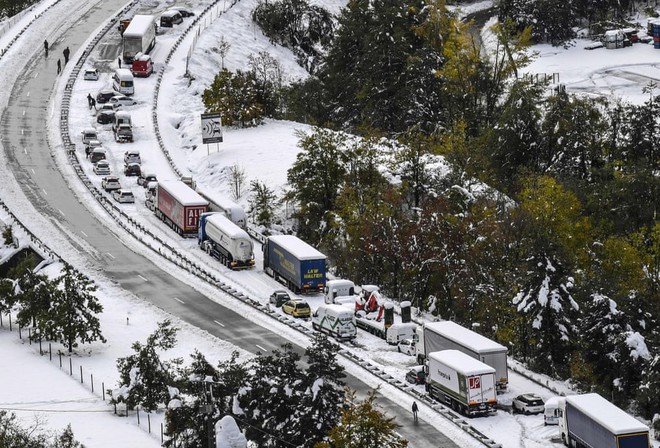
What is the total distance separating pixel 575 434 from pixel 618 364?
37.8ft

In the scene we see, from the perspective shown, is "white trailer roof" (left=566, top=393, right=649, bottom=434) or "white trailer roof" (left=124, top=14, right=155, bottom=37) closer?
"white trailer roof" (left=566, top=393, right=649, bottom=434)

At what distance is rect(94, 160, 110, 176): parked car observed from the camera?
12812cm

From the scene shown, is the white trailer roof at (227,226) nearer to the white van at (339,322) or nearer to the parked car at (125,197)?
the white van at (339,322)

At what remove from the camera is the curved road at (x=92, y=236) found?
8762 centimetres

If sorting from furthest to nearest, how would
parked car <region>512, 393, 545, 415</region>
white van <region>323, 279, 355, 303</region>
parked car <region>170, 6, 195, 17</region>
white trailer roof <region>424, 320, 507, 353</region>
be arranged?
parked car <region>170, 6, 195, 17</region>
white van <region>323, 279, 355, 303</region>
white trailer roof <region>424, 320, 507, 353</region>
parked car <region>512, 393, 545, 415</region>

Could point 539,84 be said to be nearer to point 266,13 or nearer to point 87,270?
point 87,270

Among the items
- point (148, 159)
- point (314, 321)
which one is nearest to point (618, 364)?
point (314, 321)

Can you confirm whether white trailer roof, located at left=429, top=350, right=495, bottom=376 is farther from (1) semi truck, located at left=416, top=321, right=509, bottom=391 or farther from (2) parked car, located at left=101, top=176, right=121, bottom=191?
(2) parked car, located at left=101, top=176, right=121, bottom=191

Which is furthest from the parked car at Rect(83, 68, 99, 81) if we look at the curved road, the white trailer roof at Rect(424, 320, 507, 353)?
the white trailer roof at Rect(424, 320, 507, 353)

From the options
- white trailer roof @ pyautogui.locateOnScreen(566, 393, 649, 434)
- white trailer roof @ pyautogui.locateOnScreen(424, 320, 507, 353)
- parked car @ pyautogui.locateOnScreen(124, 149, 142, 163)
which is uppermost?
white trailer roof @ pyautogui.locateOnScreen(566, 393, 649, 434)

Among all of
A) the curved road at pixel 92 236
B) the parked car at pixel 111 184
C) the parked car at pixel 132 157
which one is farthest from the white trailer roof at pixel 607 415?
the parked car at pixel 132 157

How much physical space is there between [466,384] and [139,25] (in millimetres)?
99478

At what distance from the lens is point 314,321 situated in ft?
297

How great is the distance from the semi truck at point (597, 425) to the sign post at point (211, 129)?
65981mm
